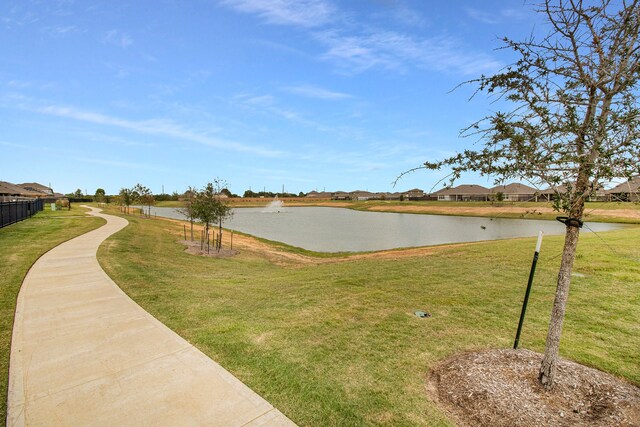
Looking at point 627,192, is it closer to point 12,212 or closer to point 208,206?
point 208,206

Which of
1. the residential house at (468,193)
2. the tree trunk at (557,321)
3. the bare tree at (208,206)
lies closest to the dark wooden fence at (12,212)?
the bare tree at (208,206)

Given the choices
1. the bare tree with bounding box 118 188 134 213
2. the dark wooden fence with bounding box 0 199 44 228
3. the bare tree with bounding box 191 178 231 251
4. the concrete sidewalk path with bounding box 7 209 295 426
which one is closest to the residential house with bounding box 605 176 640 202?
the concrete sidewalk path with bounding box 7 209 295 426

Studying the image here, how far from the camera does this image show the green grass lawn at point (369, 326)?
428 centimetres

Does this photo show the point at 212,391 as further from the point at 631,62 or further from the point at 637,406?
the point at 631,62

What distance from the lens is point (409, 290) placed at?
31.4ft

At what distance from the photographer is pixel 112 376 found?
4.46 meters

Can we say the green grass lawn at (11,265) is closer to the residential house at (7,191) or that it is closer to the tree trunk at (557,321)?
the tree trunk at (557,321)

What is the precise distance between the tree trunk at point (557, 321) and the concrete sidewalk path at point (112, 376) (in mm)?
3493

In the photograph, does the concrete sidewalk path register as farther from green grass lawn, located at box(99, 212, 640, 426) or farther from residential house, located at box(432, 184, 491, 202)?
residential house, located at box(432, 184, 491, 202)

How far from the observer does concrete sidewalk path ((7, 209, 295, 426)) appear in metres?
3.71

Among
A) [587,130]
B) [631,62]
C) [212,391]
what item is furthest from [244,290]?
[631,62]

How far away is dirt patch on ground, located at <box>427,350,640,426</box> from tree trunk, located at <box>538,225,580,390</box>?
0.66ft

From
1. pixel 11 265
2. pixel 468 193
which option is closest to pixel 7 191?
pixel 11 265

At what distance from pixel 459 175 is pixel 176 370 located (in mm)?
4898
